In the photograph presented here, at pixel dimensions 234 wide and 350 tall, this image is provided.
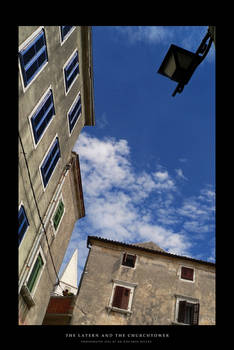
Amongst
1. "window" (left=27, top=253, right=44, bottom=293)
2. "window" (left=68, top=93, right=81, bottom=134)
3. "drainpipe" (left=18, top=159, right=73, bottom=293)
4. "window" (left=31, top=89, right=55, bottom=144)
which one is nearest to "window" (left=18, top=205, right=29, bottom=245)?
"drainpipe" (left=18, top=159, right=73, bottom=293)

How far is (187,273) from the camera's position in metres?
17.5

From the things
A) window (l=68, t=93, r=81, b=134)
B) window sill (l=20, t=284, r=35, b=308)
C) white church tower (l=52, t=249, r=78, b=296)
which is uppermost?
white church tower (l=52, t=249, r=78, b=296)

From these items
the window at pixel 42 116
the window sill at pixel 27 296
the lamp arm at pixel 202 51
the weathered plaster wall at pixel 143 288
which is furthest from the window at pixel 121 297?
the lamp arm at pixel 202 51

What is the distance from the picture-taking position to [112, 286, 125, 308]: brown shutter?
51.2ft

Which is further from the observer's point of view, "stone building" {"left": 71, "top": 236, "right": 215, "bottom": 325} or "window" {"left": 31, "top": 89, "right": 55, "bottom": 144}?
"stone building" {"left": 71, "top": 236, "right": 215, "bottom": 325}

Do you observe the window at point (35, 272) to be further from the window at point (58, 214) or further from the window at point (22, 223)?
the window at point (22, 223)

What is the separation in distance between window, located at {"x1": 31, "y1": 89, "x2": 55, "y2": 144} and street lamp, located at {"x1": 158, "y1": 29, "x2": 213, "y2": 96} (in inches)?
302

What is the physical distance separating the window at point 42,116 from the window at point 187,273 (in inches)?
509

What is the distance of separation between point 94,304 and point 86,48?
1489 cm

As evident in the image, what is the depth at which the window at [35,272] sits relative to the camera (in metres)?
11.8

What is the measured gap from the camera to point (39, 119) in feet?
35.7

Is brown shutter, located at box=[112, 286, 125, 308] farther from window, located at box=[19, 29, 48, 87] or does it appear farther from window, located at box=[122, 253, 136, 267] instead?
window, located at box=[19, 29, 48, 87]

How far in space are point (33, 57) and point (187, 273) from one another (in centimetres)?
1561
